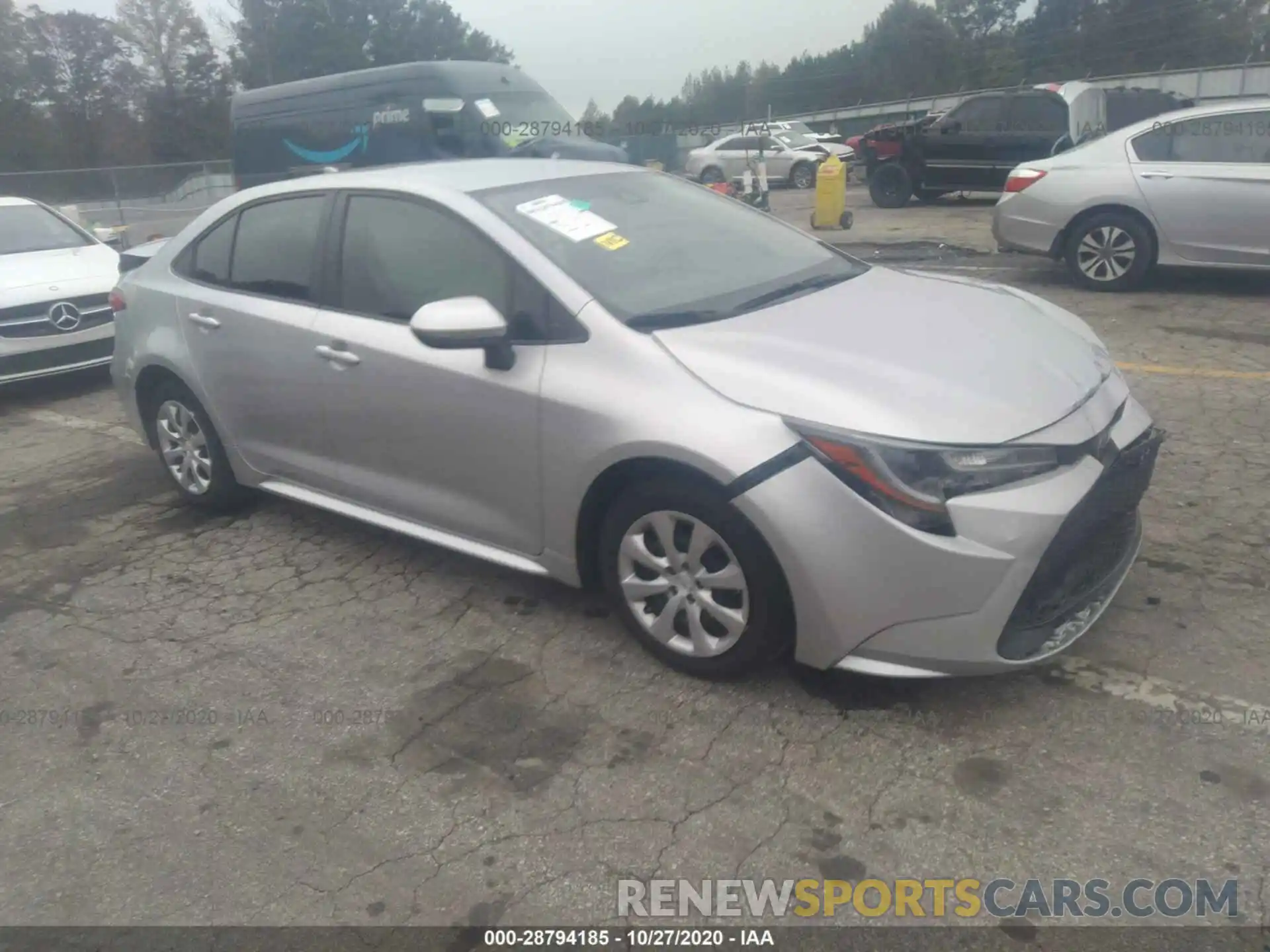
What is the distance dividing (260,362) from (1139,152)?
7.04m

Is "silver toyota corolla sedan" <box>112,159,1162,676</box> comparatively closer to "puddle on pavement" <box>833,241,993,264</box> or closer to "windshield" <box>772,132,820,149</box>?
"puddle on pavement" <box>833,241,993,264</box>

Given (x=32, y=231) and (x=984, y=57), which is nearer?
(x=32, y=231)

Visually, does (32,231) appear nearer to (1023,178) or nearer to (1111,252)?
(1023,178)

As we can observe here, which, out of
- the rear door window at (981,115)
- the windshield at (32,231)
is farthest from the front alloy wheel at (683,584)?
the rear door window at (981,115)

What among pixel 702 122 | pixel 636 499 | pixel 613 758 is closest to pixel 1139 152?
pixel 636 499

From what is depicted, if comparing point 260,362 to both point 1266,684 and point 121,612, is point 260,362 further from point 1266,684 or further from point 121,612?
point 1266,684

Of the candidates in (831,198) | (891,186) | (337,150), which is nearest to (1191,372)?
(831,198)

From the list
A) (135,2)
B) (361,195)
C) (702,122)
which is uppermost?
(135,2)

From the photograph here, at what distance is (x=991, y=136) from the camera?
15055 mm

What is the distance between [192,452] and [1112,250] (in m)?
7.09

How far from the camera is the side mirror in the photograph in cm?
322

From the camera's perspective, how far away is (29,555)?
461cm

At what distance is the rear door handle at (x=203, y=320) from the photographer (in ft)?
14.4

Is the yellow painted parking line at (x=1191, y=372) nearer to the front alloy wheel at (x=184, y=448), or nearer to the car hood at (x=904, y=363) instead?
the car hood at (x=904, y=363)
